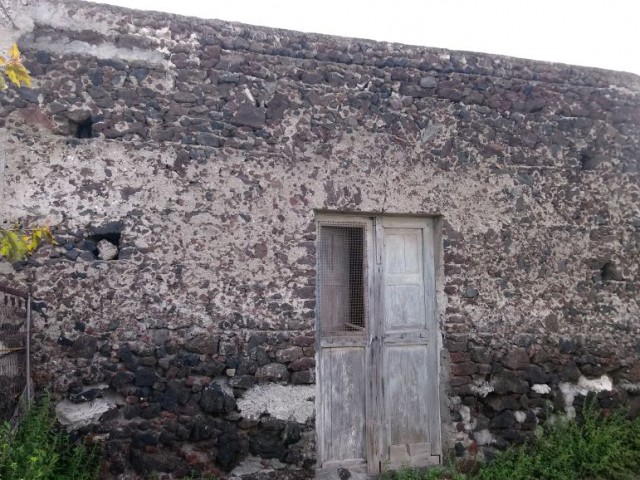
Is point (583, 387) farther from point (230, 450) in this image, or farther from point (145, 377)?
point (145, 377)

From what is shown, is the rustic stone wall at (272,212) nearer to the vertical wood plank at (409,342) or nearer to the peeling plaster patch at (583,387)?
the peeling plaster patch at (583,387)

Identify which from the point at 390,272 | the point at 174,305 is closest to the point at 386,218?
the point at 390,272

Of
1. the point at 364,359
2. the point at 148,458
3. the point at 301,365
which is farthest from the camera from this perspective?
the point at 364,359

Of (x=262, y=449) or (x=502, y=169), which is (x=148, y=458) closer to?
(x=262, y=449)

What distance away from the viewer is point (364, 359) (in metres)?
4.68

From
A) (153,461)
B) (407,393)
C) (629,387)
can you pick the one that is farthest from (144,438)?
(629,387)

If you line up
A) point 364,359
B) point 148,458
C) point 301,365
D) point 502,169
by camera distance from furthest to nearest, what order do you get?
1. point 502,169
2. point 364,359
3. point 301,365
4. point 148,458

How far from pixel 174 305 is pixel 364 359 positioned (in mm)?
1539

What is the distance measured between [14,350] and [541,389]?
12.9 feet

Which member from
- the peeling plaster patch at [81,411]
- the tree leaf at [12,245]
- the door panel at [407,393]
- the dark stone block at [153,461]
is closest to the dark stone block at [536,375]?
the door panel at [407,393]

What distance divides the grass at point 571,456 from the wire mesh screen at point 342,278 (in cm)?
120

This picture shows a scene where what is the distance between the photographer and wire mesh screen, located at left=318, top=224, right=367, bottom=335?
4.67m

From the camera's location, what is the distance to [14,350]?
3590mm

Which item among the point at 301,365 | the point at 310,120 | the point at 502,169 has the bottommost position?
the point at 301,365
